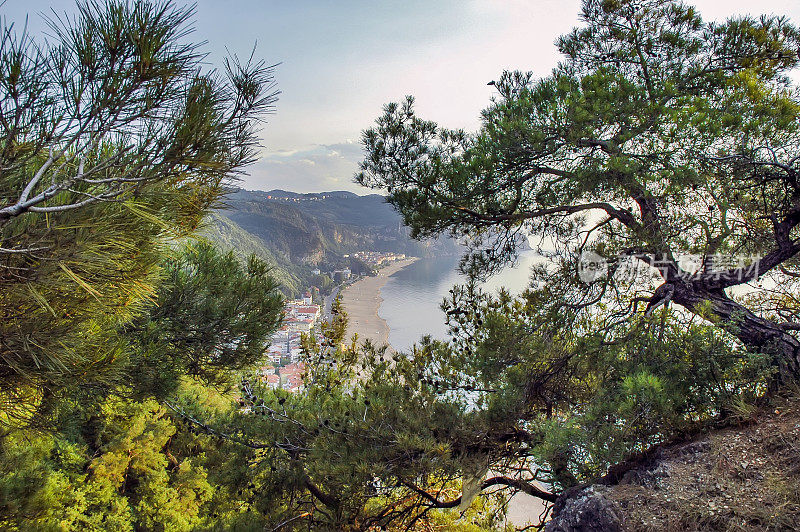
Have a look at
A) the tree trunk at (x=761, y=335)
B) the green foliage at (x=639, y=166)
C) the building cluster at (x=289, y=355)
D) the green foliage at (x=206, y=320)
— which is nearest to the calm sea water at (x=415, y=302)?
the building cluster at (x=289, y=355)

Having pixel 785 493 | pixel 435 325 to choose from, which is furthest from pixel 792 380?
pixel 435 325

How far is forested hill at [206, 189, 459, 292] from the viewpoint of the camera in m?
33.7

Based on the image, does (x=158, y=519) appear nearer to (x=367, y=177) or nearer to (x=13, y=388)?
(x=13, y=388)

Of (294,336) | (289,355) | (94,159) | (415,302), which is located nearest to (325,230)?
(415,302)

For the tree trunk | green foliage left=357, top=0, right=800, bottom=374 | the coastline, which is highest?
green foliage left=357, top=0, right=800, bottom=374

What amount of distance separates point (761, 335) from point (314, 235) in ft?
140

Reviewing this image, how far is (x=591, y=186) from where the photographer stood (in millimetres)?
2301

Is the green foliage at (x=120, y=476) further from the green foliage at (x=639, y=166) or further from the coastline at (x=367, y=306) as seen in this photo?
the green foliage at (x=639, y=166)

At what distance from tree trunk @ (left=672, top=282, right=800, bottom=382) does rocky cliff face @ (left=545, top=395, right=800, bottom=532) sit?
29 cm

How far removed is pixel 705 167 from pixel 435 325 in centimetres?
1000

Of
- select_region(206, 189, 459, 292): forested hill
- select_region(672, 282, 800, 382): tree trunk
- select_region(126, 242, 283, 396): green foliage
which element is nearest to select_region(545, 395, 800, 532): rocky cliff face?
select_region(672, 282, 800, 382): tree trunk

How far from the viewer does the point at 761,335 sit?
2.10m

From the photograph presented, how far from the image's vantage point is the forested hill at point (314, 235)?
3372cm

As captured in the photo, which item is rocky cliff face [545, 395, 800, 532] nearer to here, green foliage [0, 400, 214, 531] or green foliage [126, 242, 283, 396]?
green foliage [126, 242, 283, 396]
